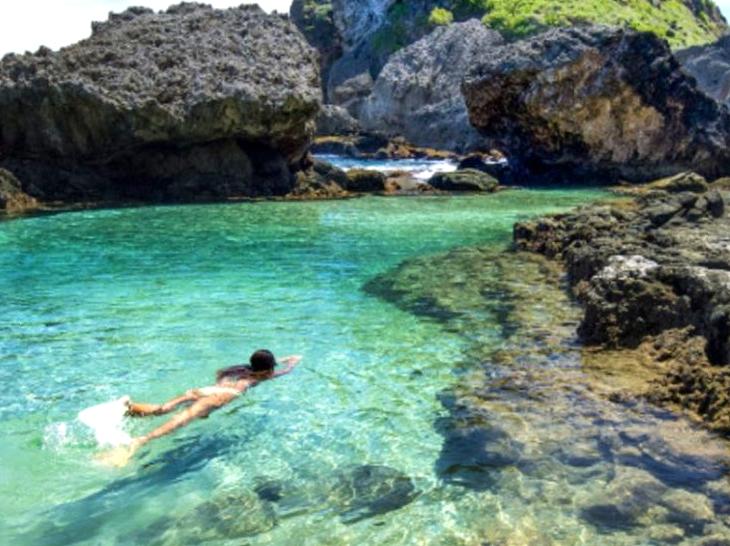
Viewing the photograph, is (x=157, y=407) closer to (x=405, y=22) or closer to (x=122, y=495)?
(x=122, y=495)

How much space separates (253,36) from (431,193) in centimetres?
1077

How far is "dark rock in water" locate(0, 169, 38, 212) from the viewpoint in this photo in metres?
28.8

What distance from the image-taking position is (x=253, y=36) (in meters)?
35.1

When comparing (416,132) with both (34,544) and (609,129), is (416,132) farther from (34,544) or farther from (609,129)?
(34,544)

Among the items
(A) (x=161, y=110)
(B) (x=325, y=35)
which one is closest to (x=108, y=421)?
(A) (x=161, y=110)

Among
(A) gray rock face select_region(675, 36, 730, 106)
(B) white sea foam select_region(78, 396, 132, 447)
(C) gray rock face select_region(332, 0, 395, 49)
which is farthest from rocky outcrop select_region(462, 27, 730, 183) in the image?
(C) gray rock face select_region(332, 0, 395, 49)

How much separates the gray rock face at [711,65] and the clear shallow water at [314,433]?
200 feet

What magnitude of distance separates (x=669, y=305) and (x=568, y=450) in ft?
14.1

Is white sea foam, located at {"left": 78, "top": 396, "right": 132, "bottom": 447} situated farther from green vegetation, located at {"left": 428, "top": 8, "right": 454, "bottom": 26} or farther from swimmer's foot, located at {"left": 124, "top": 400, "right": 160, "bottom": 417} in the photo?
green vegetation, located at {"left": 428, "top": 8, "right": 454, "bottom": 26}

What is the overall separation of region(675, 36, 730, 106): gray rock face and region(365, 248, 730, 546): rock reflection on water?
212ft

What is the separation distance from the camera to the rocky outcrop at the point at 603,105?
39.3 meters

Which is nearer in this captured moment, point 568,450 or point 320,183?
point 568,450

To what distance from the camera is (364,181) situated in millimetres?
36406

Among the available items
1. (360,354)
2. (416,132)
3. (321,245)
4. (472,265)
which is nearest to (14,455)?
(360,354)
